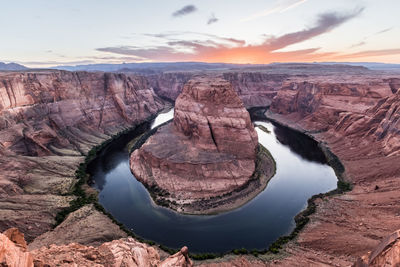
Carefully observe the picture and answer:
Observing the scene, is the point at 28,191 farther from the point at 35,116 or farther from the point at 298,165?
the point at 298,165

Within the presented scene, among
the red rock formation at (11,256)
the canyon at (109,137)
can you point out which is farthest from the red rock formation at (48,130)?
the red rock formation at (11,256)

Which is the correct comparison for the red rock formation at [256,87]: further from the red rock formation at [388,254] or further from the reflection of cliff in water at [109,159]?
the red rock formation at [388,254]

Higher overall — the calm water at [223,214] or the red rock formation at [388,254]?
the red rock formation at [388,254]

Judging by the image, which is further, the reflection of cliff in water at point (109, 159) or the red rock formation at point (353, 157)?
the reflection of cliff in water at point (109, 159)

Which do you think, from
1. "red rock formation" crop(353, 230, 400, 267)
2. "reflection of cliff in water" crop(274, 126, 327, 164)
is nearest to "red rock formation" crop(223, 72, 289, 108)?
"reflection of cliff in water" crop(274, 126, 327, 164)

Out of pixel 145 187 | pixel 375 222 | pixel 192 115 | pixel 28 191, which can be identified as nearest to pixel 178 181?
pixel 145 187

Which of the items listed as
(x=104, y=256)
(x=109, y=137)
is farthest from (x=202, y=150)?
(x=109, y=137)

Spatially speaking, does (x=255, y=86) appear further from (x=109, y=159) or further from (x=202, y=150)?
(x=109, y=159)
